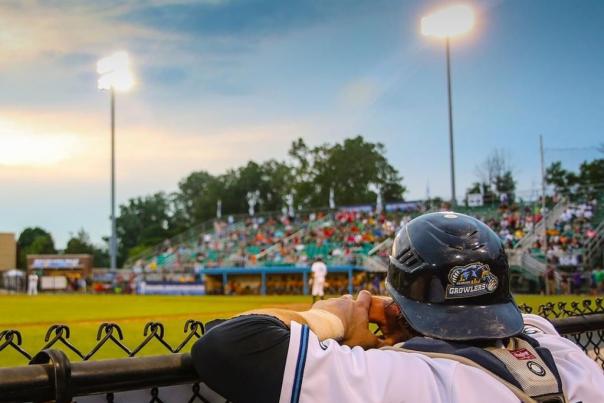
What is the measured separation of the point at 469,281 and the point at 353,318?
0.36 m

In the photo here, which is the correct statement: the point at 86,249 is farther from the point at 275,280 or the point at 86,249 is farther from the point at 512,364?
the point at 512,364

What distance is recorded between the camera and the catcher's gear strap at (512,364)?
1718 mm

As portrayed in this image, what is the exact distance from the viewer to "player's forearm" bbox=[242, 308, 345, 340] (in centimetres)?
181

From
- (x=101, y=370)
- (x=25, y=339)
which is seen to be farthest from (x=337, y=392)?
(x=25, y=339)

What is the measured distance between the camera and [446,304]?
1895 millimetres

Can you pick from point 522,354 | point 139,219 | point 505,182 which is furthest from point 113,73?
point 139,219

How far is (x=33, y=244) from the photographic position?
95.6 metres

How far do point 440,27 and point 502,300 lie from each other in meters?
31.3

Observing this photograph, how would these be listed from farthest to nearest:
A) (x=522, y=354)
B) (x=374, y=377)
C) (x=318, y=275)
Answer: (x=318, y=275)
(x=522, y=354)
(x=374, y=377)

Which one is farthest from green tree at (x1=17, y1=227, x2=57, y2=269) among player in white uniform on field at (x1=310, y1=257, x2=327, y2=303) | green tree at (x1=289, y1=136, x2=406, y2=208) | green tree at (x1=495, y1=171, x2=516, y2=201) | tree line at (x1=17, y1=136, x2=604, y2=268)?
player in white uniform on field at (x1=310, y1=257, x2=327, y2=303)

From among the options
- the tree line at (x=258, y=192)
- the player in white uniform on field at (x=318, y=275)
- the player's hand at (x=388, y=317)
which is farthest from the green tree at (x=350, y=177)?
the player's hand at (x=388, y=317)

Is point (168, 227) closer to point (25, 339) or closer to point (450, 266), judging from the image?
point (25, 339)

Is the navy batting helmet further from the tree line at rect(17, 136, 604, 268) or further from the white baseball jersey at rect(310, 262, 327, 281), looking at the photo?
the tree line at rect(17, 136, 604, 268)

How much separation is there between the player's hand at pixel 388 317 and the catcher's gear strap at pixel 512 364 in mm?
228
